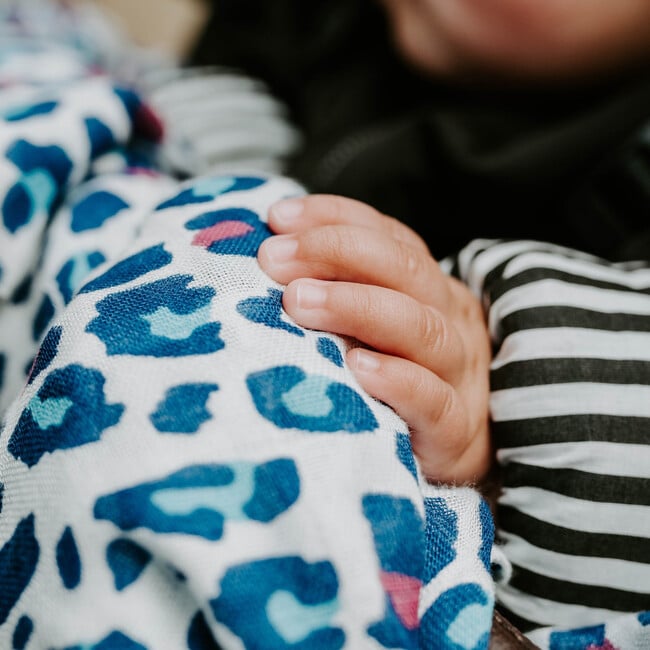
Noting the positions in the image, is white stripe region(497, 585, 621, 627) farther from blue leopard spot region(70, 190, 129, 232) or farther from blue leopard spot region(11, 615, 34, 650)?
blue leopard spot region(70, 190, 129, 232)

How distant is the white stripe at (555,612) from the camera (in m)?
0.30

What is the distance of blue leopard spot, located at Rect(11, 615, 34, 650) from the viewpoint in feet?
0.80

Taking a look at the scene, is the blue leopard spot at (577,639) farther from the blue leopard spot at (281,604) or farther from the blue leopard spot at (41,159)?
the blue leopard spot at (41,159)

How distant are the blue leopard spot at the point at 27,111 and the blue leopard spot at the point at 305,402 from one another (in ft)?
0.90

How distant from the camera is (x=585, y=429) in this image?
311 mm

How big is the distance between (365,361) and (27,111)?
0.30 meters

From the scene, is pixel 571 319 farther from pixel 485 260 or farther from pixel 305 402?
pixel 305 402

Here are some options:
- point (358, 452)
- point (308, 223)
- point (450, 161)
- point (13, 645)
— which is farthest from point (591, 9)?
point (13, 645)

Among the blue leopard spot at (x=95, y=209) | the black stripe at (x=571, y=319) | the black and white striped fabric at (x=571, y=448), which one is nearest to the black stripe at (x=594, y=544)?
the black and white striped fabric at (x=571, y=448)

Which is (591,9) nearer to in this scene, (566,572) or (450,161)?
(450,161)

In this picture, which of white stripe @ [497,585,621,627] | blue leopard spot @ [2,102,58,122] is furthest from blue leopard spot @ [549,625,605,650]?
blue leopard spot @ [2,102,58,122]

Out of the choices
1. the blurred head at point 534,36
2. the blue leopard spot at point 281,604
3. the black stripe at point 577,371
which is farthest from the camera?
the blurred head at point 534,36

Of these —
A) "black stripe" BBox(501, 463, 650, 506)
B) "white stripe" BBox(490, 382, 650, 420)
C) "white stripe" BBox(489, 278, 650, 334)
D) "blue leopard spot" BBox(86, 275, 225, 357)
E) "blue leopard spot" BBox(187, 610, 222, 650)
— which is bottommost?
"blue leopard spot" BBox(187, 610, 222, 650)

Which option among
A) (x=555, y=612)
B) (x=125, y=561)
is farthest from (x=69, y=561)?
(x=555, y=612)
